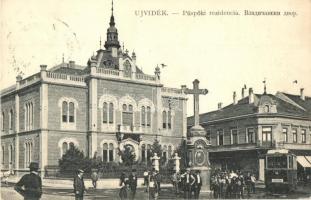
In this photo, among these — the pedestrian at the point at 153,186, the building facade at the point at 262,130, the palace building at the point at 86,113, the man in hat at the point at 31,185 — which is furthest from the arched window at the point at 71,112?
the man in hat at the point at 31,185

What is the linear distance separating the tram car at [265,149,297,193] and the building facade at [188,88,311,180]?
12612mm

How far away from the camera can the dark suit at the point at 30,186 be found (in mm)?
13078

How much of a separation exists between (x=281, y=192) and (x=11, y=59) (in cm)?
1488

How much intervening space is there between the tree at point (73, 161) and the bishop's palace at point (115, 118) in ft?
3.10

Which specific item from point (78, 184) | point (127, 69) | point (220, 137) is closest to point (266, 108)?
point (220, 137)

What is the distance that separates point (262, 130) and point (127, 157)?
38.9 feet

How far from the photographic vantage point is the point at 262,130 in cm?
3947

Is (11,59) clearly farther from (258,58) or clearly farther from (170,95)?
(170,95)

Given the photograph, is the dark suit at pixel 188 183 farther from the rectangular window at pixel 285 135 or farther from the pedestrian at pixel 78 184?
the rectangular window at pixel 285 135

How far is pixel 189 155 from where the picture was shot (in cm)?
2317

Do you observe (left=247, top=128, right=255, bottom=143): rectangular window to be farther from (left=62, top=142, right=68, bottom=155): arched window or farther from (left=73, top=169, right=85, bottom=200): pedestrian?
(left=73, top=169, right=85, bottom=200): pedestrian

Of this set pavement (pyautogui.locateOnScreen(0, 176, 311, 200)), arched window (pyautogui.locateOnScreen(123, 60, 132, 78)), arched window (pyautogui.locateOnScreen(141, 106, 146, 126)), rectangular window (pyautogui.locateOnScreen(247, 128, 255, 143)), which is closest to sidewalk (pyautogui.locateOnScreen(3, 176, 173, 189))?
pavement (pyautogui.locateOnScreen(0, 176, 311, 200))

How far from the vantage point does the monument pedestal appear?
22905 millimetres

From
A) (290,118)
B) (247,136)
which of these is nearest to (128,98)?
(247,136)
